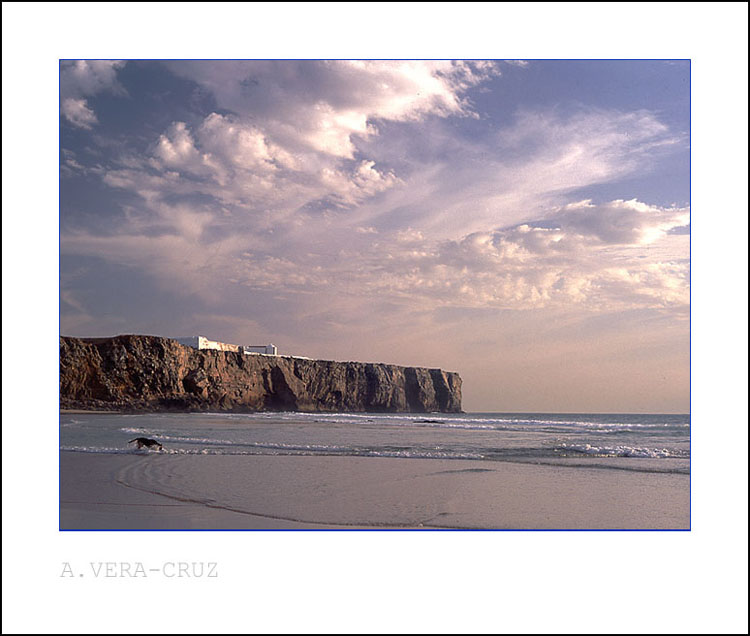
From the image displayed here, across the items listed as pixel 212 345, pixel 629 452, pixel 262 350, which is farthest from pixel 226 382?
pixel 629 452

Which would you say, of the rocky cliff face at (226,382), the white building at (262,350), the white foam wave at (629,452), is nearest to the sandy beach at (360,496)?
the white foam wave at (629,452)

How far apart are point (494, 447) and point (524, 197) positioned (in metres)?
6.56

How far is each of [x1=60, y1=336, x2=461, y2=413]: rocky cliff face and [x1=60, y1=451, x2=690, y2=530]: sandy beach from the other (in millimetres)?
→ 34461

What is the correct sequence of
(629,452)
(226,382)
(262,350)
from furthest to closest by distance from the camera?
(262,350) < (226,382) < (629,452)

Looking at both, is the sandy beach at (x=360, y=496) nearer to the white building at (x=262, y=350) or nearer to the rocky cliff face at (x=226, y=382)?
the rocky cliff face at (x=226, y=382)

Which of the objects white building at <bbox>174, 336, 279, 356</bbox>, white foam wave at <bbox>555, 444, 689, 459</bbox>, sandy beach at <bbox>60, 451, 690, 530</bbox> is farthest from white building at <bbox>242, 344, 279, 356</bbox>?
sandy beach at <bbox>60, 451, 690, 530</bbox>

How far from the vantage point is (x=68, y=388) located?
3934cm

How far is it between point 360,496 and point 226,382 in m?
51.4

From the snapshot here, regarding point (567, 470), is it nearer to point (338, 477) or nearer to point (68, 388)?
point (338, 477)

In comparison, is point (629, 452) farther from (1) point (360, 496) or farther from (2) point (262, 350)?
(2) point (262, 350)

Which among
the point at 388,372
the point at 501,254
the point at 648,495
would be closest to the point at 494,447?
the point at 501,254

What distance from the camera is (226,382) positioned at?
5547 cm

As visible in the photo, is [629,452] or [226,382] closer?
[629,452]

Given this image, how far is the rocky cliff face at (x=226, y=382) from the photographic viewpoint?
41.2 metres
